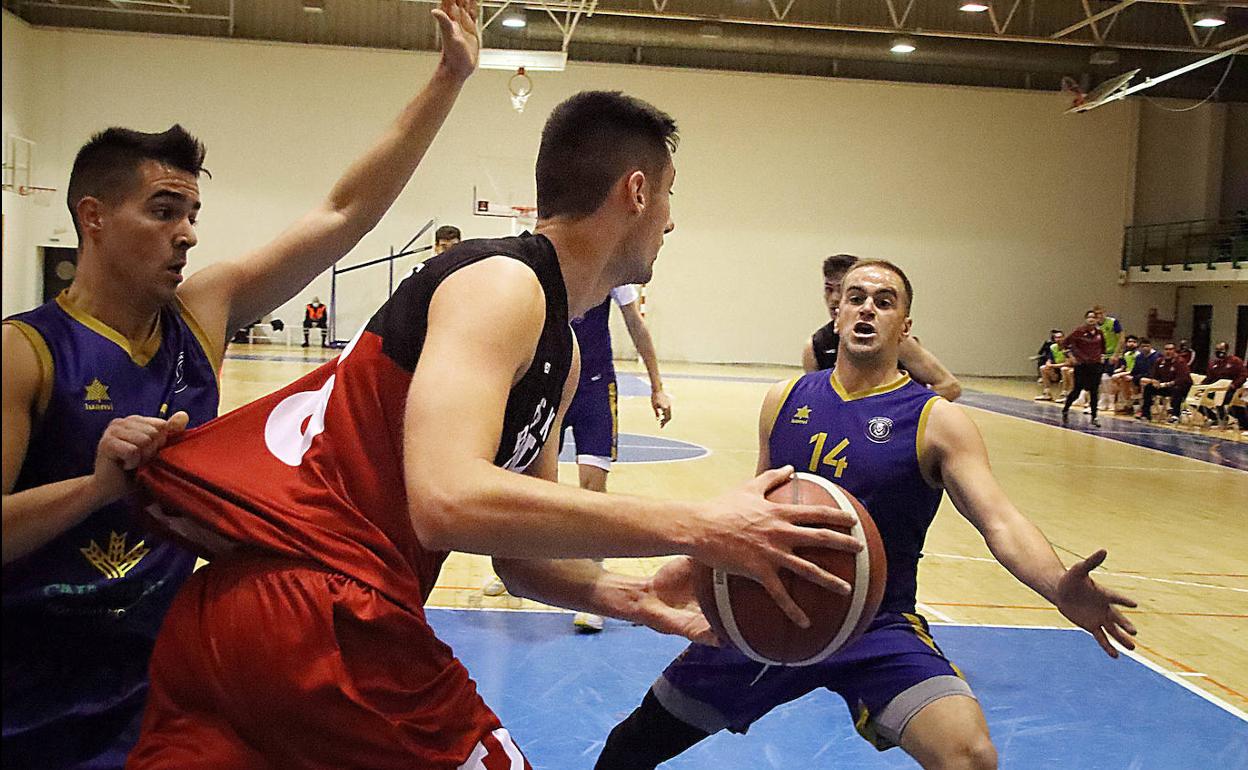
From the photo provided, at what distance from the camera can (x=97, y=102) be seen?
23.3 m

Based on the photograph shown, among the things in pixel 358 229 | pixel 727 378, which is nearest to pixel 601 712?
pixel 358 229

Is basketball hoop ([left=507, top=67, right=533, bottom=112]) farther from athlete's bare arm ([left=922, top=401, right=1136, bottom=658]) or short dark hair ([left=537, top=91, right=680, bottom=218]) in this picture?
short dark hair ([left=537, top=91, right=680, bottom=218])

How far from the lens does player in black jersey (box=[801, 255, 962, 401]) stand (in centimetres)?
539

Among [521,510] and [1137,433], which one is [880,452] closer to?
[521,510]

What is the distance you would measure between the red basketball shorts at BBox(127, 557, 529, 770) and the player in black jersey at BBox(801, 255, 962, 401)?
12.0 ft

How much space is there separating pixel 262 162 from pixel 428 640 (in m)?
23.5

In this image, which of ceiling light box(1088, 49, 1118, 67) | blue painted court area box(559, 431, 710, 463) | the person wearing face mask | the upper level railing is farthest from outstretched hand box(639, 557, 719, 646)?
the upper level railing

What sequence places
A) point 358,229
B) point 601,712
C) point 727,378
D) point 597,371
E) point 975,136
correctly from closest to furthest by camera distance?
1. point 358,229
2. point 601,712
3. point 597,371
4. point 727,378
5. point 975,136

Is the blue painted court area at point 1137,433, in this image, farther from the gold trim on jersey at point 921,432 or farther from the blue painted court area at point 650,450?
the gold trim on jersey at point 921,432

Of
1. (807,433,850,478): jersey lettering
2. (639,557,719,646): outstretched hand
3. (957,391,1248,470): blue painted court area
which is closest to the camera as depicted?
(639,557,719,646): outstretched hand

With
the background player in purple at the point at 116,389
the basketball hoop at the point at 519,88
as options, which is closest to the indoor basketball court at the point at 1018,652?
the background player in purple at the point at 116,389

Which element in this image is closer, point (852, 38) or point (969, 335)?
point (852, 38)

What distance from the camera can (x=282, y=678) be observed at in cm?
161

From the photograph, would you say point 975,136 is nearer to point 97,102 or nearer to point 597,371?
point 97,102
